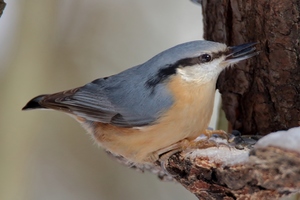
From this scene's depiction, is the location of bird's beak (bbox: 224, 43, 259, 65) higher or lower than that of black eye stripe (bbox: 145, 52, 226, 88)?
higher

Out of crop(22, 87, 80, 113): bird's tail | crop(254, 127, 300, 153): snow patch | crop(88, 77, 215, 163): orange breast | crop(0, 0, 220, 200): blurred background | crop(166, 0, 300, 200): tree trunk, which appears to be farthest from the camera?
crop(0, 0, 220, 200): blurred background

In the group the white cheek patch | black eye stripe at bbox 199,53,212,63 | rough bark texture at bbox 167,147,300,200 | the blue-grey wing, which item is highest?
black eye stripe at bbox 199,53,212,63

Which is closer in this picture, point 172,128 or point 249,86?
point 172,128

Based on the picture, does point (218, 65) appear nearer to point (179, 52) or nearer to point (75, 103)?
point (179, 52)

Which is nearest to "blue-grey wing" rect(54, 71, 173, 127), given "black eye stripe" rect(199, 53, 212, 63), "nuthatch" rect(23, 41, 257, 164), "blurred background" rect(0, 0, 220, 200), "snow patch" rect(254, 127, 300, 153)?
"nuthatch" rect(23, 41, 257, 164)

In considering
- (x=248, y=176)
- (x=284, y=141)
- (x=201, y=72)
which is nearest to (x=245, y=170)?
(x=248, y=176)

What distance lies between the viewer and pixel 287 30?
1.60 meters

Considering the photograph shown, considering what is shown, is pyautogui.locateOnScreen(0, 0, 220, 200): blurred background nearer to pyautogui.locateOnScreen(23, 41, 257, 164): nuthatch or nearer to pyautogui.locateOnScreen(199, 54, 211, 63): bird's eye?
pyautogui.locateOnScreen(23, 41, 257, 164): nuthatch

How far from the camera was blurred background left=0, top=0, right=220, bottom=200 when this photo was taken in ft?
7.26

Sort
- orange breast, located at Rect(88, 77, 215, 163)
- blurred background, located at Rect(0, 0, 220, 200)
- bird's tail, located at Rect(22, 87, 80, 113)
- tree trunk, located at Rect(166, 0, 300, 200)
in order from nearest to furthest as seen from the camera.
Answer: tree trunk, located at Rect(166, 0, 300, 200)
orange breast, located at Rect(88, 77, 215, 163)
bird's tail, located at Rect(22, 87, 80, 113)
blurred background, located at Rect(0, 0, 220, 200)

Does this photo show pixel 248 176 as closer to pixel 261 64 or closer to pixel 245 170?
pixel 245 170

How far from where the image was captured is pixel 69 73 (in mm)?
2684

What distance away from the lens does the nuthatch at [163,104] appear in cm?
147

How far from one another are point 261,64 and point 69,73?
4.03ft
